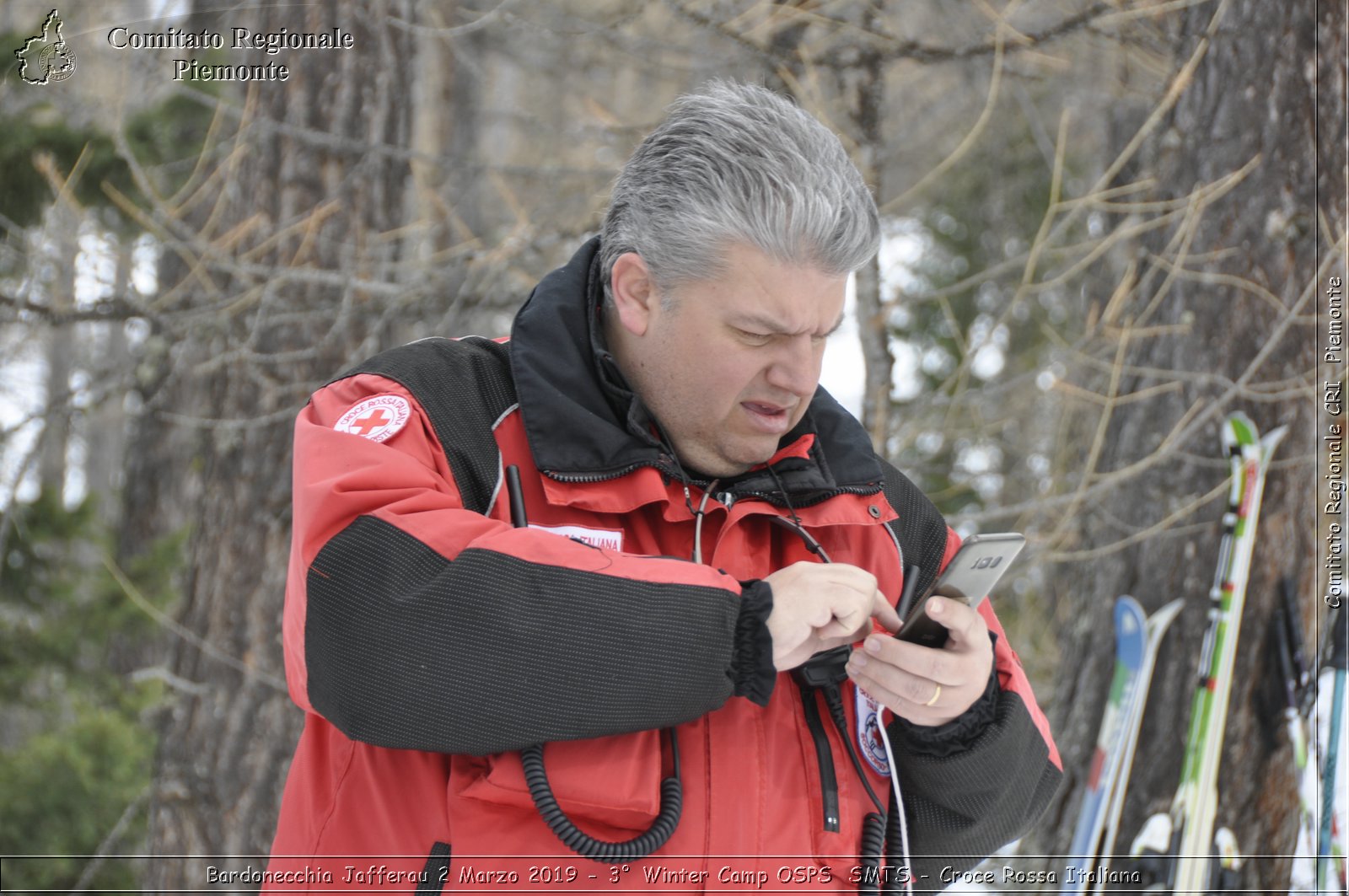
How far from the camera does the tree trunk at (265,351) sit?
3523mm

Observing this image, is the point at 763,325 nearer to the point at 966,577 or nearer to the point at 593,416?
the point at 593,416

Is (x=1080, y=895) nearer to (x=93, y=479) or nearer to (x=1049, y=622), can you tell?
(x=1049, y=622)

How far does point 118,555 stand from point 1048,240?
5991mm

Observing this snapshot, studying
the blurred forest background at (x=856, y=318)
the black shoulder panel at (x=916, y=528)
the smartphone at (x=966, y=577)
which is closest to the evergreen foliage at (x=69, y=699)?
the blurred forest background at (x=856, y=318)

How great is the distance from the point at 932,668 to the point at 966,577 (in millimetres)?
145

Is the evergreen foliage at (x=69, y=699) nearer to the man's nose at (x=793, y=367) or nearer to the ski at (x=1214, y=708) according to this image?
the man's nose at (x=793, y=367)

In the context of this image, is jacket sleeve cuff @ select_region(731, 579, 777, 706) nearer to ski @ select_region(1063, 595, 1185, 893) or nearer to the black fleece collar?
the black fleece collar

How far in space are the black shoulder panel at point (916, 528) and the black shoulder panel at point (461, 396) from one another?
0.72 meters

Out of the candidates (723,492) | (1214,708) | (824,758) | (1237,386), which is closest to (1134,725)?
(1214,708)

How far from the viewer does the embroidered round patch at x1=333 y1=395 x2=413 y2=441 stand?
165 centimetres

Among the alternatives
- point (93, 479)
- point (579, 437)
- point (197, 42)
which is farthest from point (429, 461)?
point (93, 479)

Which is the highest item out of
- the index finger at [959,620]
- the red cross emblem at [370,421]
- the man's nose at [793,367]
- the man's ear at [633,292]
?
the man's ear at [633,292]

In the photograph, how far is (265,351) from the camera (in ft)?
12.0

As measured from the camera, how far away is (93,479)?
15508 millimetres
